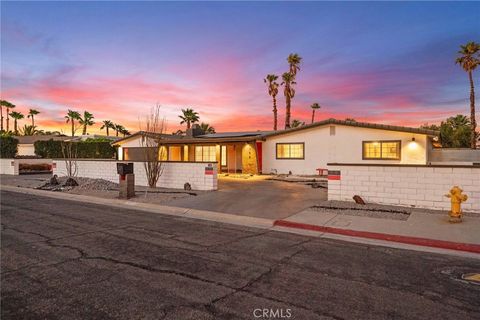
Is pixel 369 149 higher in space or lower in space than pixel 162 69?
lower

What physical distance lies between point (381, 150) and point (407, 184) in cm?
1089

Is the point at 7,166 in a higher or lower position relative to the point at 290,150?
lower

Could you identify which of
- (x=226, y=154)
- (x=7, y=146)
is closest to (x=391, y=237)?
(x=226, y=154)

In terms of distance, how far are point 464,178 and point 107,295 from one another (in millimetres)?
11034

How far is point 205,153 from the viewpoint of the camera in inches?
1133

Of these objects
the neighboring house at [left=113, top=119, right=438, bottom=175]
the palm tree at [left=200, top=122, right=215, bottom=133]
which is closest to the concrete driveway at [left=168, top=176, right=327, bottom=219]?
the neighboring house at [left=113, top=119, right=438, bottom=175]

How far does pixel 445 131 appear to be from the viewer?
180 ft

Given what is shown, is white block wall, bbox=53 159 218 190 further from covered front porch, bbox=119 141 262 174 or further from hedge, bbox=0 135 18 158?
hedge, bbox=0 135 18 158

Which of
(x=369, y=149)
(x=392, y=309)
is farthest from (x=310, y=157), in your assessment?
(x=392, y=309)

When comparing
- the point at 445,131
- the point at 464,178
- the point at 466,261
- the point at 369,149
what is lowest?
the point at 466,261

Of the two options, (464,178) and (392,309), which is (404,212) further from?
(392,309)

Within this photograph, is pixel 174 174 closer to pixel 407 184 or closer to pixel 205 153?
pixel 407 184

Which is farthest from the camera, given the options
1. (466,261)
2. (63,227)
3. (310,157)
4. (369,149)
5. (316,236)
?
(310,157)

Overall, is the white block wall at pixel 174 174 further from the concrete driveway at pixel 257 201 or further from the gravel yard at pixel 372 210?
the gravel yard at pixel 372 210
